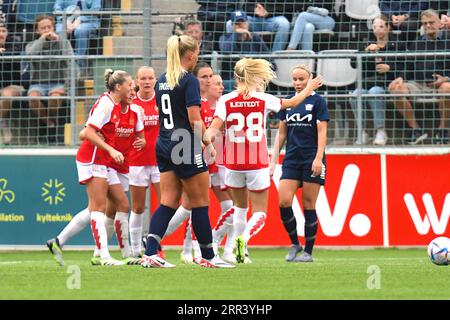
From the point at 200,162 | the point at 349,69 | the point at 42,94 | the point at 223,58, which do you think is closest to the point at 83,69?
the point at 42,94

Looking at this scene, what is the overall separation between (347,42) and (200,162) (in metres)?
6.64

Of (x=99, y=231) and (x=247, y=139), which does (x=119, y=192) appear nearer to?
(x=99, y=231)

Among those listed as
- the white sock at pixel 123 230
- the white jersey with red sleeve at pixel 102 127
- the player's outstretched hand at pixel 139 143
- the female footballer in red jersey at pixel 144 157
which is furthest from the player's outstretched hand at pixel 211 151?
the female footballer in red jersey at pixel 144 157

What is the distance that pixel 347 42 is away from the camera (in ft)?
55.3

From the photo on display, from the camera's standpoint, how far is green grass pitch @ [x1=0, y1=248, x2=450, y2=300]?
8.57 m

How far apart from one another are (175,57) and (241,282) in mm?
2378

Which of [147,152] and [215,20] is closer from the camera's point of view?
[147,152]

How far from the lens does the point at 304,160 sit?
13.1 meters

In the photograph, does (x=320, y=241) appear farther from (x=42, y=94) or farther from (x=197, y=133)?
(x=197, y=133)

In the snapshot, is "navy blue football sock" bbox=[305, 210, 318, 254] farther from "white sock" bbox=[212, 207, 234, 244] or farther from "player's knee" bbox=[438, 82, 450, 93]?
"player's knee" bbox=[438, 82, 450, 93]

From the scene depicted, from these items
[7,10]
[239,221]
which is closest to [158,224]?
[239,221]

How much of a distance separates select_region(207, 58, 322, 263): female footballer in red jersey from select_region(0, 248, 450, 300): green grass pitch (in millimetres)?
605

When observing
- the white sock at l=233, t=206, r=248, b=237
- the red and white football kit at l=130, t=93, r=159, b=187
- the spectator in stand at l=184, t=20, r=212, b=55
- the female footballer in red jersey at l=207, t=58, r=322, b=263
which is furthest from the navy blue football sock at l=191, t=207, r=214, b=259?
the spectator in stand at l=184, t=20, r=212, b=55

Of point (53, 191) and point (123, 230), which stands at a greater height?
point (53, 191)
